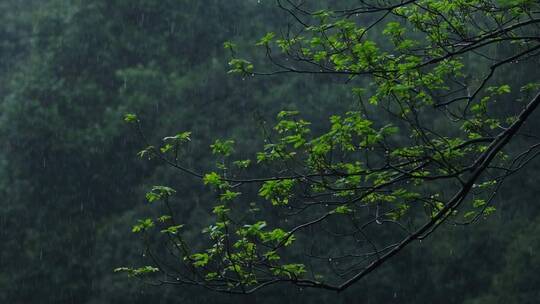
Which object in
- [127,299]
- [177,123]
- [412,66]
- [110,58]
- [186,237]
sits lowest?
[127,299]

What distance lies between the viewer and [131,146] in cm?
1284

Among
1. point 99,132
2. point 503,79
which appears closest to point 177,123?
point 99,132

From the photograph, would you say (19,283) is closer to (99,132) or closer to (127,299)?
(127,299)

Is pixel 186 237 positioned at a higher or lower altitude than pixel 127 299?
higher

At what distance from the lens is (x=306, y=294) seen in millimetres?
11703

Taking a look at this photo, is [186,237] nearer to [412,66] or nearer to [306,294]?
[306,294]

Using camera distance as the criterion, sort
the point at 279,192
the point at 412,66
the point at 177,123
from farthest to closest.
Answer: the point at 177,123, the point at 279,192, the point at 412,66

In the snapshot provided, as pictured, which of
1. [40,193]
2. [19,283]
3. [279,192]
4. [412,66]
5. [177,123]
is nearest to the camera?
[412,66]

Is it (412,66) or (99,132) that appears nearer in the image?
(412,66)

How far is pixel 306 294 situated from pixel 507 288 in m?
3.21

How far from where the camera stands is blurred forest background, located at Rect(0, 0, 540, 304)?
37.9 feet

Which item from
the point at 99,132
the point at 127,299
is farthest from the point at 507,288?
the point at 99,132

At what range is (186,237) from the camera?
11812 mm

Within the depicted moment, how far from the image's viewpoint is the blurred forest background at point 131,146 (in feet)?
37.9
